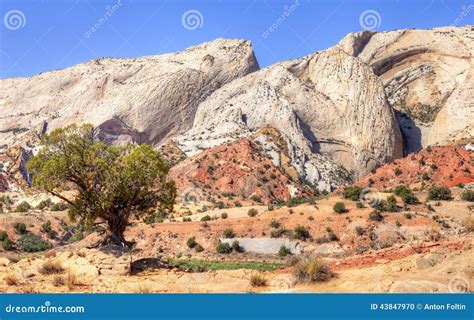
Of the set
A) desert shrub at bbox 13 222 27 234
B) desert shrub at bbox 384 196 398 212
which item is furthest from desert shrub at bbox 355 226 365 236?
desert shrub at bbox 13 222 27 234

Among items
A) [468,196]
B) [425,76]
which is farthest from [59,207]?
[425,76]

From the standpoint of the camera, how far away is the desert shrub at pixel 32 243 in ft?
177

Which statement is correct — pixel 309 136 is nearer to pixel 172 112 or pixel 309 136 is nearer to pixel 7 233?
pixel 172 112

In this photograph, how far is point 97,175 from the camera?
86.1 ft

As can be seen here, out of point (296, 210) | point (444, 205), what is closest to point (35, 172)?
point (296, 210)

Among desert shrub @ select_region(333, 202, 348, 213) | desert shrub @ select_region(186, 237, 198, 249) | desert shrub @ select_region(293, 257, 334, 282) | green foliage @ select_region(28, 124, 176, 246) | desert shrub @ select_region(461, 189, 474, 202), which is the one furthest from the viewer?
desert shrub @ select_region(461, 189, 474, 202)

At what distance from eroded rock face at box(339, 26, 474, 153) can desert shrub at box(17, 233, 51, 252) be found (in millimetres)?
70749

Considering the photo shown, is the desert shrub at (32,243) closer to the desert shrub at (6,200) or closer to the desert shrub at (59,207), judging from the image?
the desert shrub at (59,207)

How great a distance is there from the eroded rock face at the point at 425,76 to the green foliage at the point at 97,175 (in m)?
79.7

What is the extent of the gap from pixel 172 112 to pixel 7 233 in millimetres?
67143

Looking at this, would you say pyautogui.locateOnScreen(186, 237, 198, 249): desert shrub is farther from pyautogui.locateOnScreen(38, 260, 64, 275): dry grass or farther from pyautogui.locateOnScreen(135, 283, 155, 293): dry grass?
pyautogui.locateOnScreen(135, 283, 155, 293): dry grass

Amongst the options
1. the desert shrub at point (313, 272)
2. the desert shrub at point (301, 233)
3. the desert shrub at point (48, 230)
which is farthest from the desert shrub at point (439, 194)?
the desert shrub at point (48, 230)

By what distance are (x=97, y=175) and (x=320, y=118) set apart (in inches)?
3226

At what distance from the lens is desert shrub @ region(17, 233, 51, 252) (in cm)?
5381
